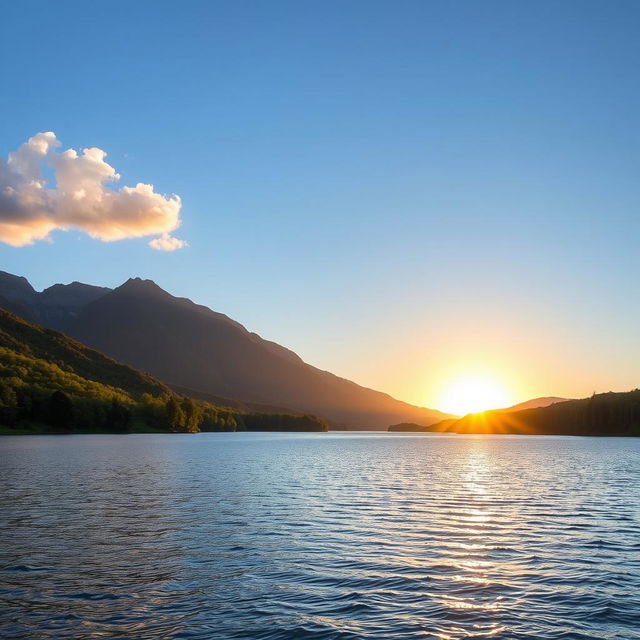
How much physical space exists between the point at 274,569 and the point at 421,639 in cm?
1277

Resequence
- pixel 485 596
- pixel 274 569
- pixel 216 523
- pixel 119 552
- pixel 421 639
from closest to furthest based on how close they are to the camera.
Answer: pixel 421 639 < pixel 485 596 < pixel 274 569 < pixel 119 552 < pixel 216 523

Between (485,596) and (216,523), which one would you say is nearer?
(485,596)

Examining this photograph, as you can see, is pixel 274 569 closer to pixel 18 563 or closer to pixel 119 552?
Answer: pixel 119 552

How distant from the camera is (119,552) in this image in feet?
127

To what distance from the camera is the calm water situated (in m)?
25.6

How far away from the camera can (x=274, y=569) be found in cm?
3478

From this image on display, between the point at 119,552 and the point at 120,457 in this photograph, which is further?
the point at 120,457

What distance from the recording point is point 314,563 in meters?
Answer: 36.4

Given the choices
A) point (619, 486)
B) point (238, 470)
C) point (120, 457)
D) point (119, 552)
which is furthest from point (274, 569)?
point (120, 457)

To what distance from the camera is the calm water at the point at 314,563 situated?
1006 inches

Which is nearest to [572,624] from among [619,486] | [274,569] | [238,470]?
[274,569]

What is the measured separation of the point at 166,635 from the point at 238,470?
82.9 m

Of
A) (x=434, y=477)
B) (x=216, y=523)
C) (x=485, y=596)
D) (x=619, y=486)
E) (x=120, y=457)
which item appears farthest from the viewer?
(x=120, y=457)

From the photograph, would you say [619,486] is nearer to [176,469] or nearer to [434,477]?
[434,477]
